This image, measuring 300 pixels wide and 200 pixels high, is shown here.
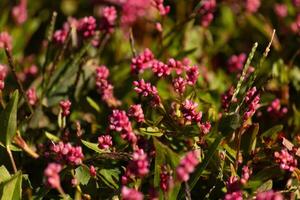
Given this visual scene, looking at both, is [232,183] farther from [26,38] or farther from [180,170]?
[26,38]

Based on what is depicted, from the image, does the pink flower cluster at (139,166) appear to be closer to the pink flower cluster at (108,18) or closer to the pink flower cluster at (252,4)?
the pink flower cluster at (108,18)

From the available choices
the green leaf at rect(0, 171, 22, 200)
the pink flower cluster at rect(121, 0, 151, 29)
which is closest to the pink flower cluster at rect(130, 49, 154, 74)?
the green leaf at rect(0, 171, 22, 200)

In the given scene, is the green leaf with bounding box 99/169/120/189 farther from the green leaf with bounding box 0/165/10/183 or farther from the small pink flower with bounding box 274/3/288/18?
the small pink flower with bounding box 274/3/288/18

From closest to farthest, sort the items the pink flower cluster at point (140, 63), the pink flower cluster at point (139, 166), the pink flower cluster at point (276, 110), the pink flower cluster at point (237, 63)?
1. the pink flower cluster at point (139, 166)
2. the pink flower cluster at point (140, 63)
3. the pink flower cluster at point (276, 110)
4. the pink flower cluster at point (237, 63)

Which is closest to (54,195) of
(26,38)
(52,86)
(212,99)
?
(52,86)

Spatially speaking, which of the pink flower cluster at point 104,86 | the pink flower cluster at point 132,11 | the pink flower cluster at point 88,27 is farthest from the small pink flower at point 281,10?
the pink flower cluster at point 104,86

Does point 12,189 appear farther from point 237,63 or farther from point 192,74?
point 237,63
